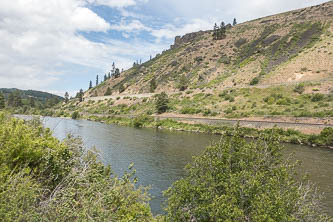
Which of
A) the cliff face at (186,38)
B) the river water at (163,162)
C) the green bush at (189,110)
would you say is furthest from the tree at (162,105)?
the cliff face at (186,38)

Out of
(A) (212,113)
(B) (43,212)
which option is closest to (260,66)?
(A) (212,113)

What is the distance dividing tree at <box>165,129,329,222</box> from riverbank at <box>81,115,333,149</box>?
293 inches

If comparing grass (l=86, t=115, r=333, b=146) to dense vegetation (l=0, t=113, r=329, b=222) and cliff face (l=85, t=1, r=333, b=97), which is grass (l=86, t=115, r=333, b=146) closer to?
dense vegetation (l=0, t=113, r=329, b=222)

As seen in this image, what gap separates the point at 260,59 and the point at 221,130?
167ft

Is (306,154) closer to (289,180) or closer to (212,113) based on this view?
(289,180)

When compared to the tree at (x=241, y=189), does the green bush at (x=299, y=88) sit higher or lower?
higher

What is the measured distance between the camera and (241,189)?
7.59 metres

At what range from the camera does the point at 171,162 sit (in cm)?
2350

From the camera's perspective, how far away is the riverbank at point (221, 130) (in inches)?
1320

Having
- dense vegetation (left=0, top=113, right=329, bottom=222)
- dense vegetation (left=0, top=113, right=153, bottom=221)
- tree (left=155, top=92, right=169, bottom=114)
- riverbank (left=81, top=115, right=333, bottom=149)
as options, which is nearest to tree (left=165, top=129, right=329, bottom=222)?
dense vegetation (left=0, top=113, right=329, bottom=222)

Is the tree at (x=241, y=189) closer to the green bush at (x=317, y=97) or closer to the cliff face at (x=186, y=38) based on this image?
the green bush at (x=317, y=97)

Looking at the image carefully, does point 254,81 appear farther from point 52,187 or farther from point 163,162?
point 52,187

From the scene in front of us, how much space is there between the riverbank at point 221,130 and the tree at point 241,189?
745cm

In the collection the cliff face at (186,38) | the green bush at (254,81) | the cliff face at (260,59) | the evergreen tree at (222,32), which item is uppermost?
the cliff face at (186,38)
